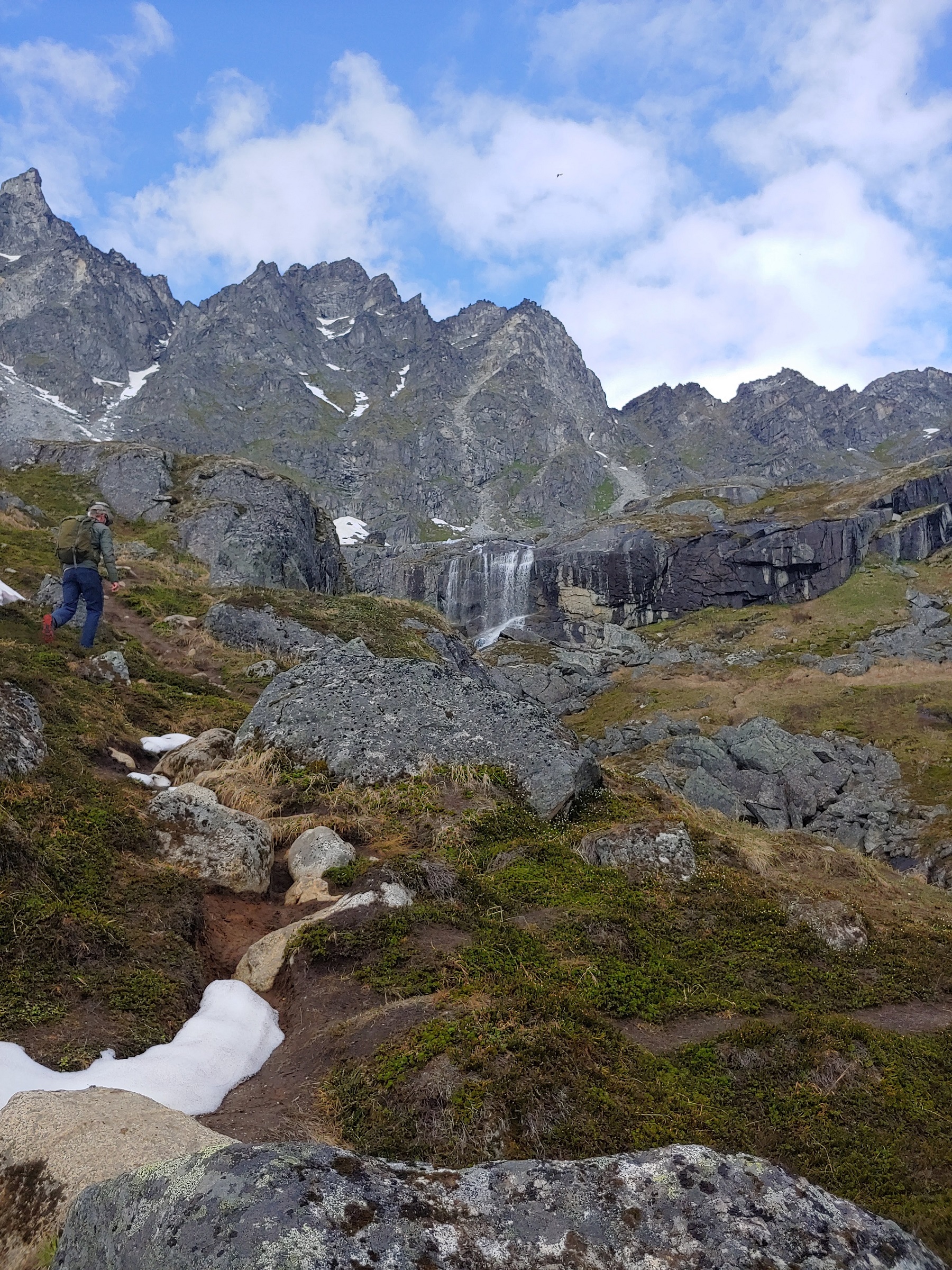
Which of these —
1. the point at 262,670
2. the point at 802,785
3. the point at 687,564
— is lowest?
the point at 802,785

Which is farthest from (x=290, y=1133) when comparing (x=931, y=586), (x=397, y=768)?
(x=931, y=586)

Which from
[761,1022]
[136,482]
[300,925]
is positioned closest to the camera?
[761,1022]

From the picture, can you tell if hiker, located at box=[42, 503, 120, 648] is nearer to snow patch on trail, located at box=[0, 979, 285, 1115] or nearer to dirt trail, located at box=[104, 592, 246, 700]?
dirt trail, located at box=[104, 592, 246, 700]

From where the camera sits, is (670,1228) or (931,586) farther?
(931,586)

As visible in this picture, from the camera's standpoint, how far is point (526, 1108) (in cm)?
453

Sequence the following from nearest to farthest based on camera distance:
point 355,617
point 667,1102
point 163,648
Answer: point 667,1102 → point 163,648 → point 355,617

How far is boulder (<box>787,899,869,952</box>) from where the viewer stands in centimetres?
831

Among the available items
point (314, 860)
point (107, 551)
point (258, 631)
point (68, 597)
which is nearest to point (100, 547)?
point (107, 551)

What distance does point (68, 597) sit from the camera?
15.1 m

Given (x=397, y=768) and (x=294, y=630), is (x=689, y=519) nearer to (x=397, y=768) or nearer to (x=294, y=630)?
(x=294, y=630)

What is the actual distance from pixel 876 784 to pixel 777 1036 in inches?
1500

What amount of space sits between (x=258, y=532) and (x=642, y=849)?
102 ft

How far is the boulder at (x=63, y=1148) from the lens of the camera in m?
3.13

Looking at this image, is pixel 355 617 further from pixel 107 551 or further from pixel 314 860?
pixel 314 860
